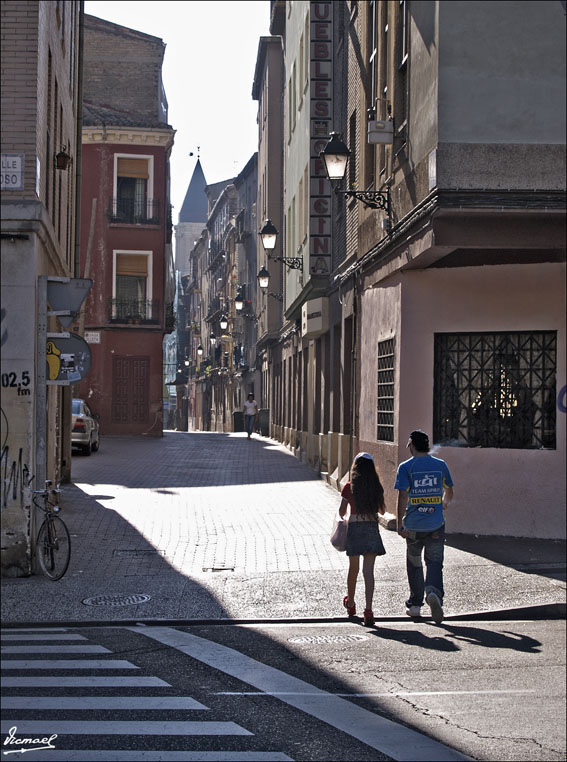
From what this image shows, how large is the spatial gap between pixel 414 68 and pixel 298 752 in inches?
406

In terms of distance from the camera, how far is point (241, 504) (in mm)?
18109

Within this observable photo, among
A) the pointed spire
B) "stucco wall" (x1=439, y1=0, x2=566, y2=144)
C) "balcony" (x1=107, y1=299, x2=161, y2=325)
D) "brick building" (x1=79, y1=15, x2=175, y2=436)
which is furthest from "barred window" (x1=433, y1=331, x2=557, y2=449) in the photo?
the pointed spire

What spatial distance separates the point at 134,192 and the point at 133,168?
3.18ft

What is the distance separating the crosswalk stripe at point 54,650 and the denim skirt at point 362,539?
2578 mm

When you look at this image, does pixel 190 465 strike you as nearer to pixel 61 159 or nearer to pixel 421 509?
pixel 61 159

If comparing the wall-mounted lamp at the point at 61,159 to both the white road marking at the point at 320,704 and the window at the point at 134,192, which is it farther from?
the window at the point at 134,192

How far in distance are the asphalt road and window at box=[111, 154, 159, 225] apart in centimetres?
3526

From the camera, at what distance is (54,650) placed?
8.12 meters

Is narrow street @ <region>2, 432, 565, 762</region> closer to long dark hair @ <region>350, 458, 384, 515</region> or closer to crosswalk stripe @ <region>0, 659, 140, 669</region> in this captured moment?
crosswalk stripe @ <region>0, 659, 140, 669</region>

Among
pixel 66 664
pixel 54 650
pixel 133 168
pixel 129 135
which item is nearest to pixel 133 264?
pixel 133 168

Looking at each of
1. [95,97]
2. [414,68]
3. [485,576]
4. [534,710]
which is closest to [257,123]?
[95,97]

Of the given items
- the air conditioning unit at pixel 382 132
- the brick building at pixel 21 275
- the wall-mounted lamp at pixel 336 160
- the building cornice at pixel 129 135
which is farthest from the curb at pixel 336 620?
the building cornice at pixel 129 135

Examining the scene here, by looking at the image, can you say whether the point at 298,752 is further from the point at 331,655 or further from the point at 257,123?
the point at 257,123

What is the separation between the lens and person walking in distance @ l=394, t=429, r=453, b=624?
971 centimetres
